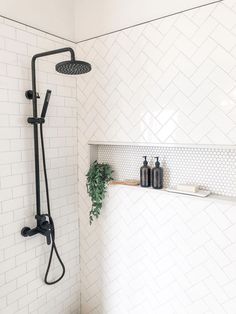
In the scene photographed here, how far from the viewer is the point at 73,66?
1286 mm

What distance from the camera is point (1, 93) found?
58.2 inches

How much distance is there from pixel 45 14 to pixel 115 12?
19.0 inches

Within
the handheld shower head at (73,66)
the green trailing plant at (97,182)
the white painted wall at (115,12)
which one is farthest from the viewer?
the green trailing plant at (97,182)

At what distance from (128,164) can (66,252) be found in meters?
0.86

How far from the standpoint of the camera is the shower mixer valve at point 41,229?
5.28 ft

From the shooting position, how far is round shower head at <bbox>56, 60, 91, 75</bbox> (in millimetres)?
1246

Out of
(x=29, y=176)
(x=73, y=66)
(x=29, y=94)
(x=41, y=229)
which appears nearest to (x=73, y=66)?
(x=73, y=66)

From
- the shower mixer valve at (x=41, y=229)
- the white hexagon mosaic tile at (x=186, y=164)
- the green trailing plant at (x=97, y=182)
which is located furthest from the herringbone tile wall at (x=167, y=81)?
the shower mixer valve at (x=41, y=229)

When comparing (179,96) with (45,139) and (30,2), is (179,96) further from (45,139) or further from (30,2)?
(30,2)

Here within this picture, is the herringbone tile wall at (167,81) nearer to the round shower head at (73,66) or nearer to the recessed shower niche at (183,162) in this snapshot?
the recessed shower niche at (183,162)

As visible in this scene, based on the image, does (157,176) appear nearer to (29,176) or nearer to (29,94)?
(29,176)

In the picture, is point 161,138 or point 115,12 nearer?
point 161,138

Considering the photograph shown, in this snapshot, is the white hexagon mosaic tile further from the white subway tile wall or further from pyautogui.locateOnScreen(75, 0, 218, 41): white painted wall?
pyautogui.locateOnScreen(75, 0, 218, 41): white painted wall

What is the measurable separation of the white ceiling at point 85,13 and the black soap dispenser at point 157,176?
0.94 meters
